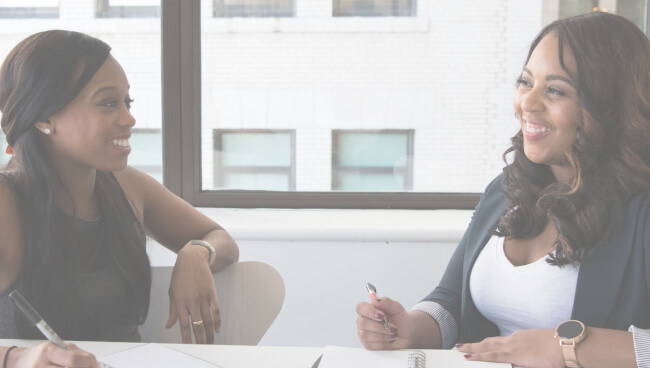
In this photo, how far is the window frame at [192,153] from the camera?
2844 mm

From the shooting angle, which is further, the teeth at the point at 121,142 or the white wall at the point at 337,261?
the white wall at the point at 337,261

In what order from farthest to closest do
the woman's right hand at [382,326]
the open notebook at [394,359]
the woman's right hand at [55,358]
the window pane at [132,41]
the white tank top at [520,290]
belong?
the window pane at [132,41] → the white tank top at [520,290] → the woman's right hand at [382,326] → the open notebook at [394,359] → the woman's right hand at [55,358]

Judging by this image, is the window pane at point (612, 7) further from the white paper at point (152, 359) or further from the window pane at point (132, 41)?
the white paper at point (152, 359)

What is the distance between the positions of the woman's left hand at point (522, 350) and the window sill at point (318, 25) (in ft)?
6.09

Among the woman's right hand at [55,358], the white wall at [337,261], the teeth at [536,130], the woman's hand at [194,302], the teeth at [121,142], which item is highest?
the teeth at [536,130]

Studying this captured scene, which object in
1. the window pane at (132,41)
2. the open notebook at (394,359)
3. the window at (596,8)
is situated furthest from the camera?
the window pane at (132,41)

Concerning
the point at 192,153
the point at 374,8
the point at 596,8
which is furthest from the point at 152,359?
the point at 596,8

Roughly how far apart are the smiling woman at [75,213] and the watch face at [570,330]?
28.8 inches

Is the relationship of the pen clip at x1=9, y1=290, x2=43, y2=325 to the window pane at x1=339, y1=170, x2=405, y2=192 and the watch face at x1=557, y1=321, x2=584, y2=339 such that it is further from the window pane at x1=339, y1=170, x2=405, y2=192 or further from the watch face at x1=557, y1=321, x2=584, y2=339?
the window pane at x1=339, y1=170, x2=405, y2=192

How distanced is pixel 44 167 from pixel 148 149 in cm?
147

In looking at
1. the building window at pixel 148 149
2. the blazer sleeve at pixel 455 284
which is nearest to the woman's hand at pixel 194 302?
the blazer sleeve at pixel 455 284

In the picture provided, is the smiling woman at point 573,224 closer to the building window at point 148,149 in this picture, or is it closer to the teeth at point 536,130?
the teeth at point 536,130

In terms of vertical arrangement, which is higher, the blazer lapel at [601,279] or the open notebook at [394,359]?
the blazer lapel at [601,279]

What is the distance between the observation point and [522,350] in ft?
3.88
